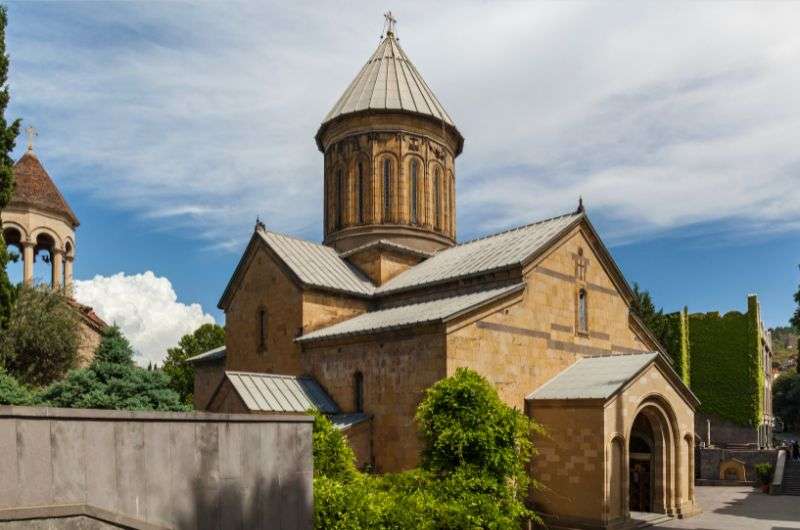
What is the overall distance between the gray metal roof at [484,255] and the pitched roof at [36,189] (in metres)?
15.8

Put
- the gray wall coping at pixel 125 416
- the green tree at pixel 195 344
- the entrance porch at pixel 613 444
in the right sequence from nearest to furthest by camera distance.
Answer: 1. the gray wall coping at pixel 125 416
2. the entrance porch at pixel 613 444
3. the green tree at pixel 195 344

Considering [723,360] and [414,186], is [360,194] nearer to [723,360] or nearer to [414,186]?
[414,186]

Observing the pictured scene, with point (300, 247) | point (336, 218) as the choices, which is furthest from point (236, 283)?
point (336, 218)

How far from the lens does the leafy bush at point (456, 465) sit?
10281mm

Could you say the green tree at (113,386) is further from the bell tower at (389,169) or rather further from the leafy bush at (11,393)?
the bell tower at (389,169)

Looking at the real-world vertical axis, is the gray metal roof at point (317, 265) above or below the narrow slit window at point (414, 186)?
below

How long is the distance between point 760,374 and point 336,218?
2544 centimetres

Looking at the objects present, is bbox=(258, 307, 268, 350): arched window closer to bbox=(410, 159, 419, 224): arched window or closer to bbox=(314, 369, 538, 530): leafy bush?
bbox=(410, 159, 419, 224): arched window

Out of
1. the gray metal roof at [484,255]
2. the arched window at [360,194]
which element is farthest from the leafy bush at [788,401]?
the arched window at [360,194]

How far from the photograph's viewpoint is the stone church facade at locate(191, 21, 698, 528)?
13.9 metres

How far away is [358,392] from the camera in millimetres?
15422

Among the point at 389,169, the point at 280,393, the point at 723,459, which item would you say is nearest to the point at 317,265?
the point at 389,169

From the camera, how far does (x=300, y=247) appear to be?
19.5 meters

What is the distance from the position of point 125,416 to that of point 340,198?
52.0 feet
